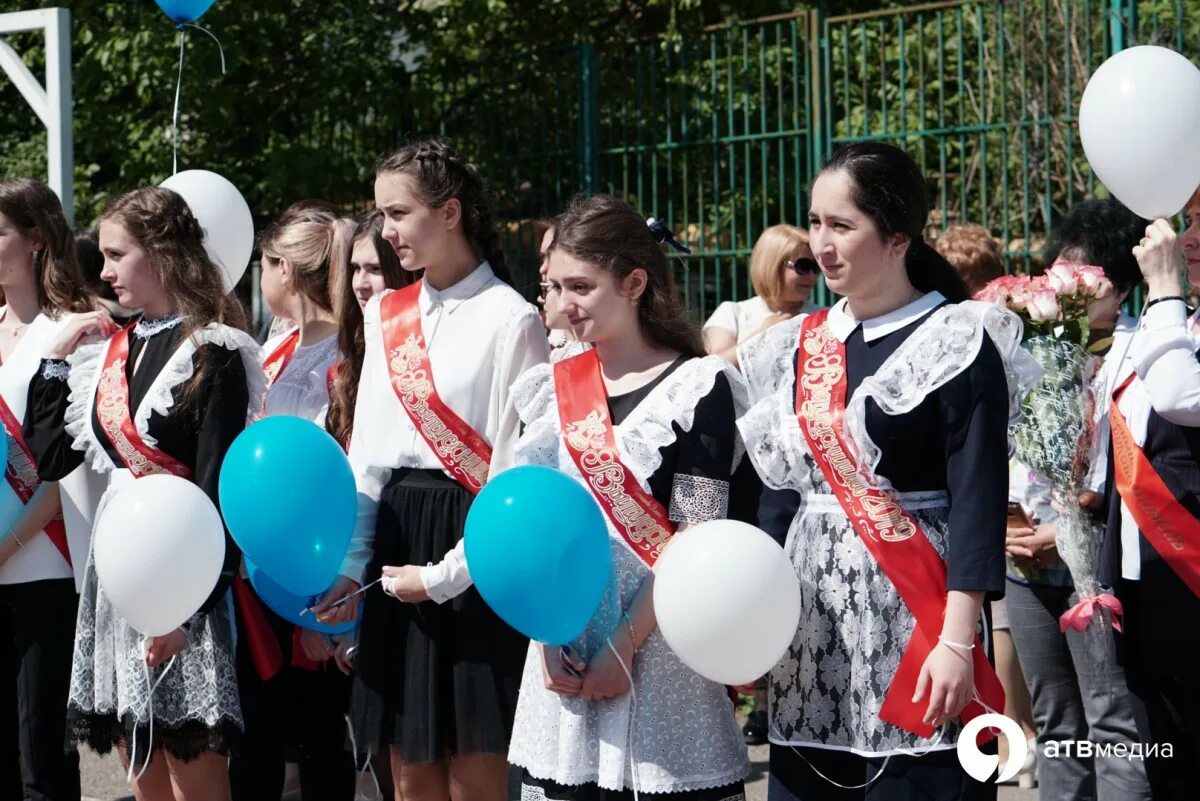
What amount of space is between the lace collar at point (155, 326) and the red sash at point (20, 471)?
1.92ft

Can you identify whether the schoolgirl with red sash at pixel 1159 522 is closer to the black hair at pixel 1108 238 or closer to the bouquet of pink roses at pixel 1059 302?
the bouquet of pink roses at pixel 1059 302

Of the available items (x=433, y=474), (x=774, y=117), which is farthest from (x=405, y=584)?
(x=774, y=117)

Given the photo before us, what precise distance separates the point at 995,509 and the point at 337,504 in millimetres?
1504

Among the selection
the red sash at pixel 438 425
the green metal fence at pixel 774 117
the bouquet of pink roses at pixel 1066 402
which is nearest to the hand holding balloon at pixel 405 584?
the red sash at pixel 438 425

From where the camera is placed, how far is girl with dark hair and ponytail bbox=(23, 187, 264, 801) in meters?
3.93

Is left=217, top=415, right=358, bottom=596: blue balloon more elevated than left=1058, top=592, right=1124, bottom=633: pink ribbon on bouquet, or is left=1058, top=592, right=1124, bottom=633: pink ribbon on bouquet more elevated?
left=217, top=415, right=358, bottom=596: blue balloon

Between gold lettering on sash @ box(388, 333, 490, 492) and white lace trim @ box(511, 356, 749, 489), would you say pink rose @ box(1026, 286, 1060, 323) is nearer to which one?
white lace trim @ box(511, 356, 749, 489)

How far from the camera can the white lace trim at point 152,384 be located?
3967 millimetres

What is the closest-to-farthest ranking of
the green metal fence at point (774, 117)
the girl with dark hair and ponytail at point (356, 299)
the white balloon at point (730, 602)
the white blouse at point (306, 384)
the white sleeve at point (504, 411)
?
the white balloon at point (730, 602) → the white sleeve at point (504, 411) → the girl with dark hair and ponytail at point (356, 299) → the white blouse at point (306, 384) → the green metal fence at point (774, 117)

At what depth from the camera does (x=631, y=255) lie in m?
3.36

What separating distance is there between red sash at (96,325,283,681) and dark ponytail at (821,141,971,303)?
1928 mm

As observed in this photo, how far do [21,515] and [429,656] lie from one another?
1519 millimetres

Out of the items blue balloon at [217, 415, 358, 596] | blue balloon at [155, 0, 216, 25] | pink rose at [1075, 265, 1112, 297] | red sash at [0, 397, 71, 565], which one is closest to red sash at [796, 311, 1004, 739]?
pink rose at [1075, 265, 1112, 297]

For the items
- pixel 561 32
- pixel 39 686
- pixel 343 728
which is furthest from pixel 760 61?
pixel 39 686
